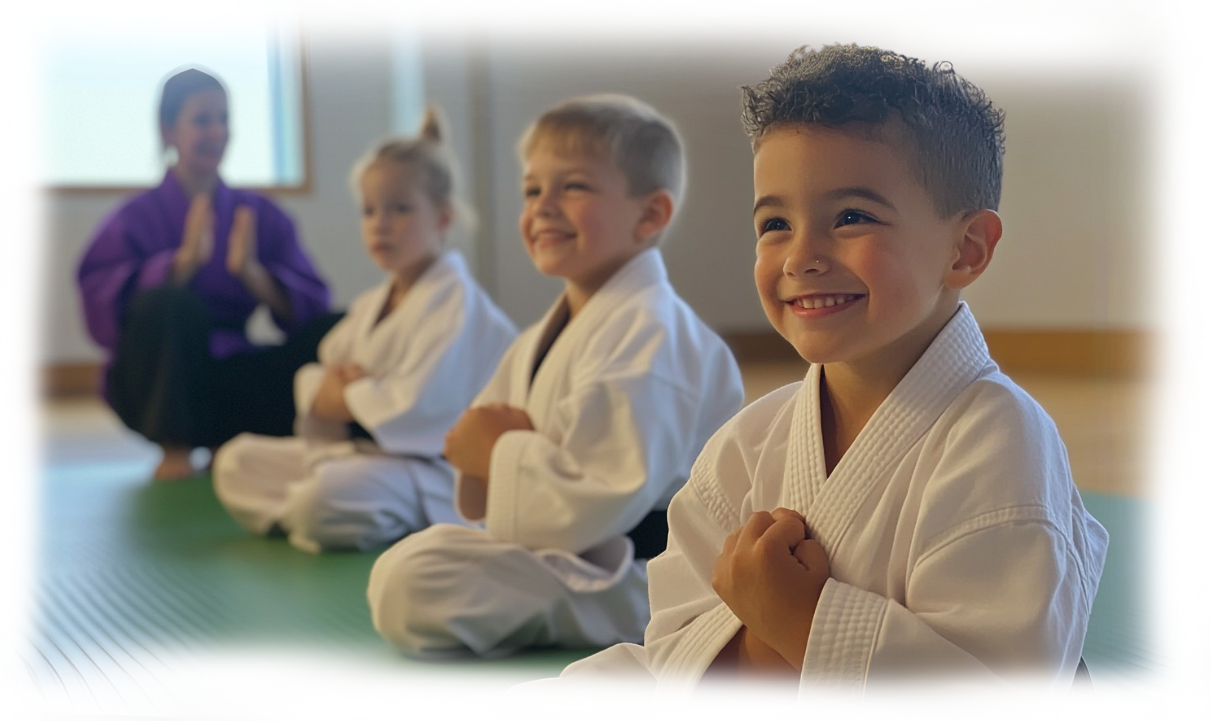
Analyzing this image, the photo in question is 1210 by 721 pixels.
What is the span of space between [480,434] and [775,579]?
0.97m

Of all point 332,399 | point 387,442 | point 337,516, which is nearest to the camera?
point 337,516

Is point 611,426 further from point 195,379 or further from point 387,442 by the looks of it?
point 195,379

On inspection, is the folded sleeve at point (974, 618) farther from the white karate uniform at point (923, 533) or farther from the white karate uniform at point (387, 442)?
the white karate uniform at point (387, 442)

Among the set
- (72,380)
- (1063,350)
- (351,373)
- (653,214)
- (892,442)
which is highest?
(653,214)

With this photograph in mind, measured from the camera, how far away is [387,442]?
270 centimetres

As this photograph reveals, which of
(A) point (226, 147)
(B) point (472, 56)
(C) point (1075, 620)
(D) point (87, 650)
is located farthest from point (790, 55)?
(B) point (472, 56)

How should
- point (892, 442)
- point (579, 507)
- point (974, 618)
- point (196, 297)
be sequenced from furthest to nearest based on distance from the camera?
point (196, 297), point (579, 507), point (892, 442), point (974, 618)

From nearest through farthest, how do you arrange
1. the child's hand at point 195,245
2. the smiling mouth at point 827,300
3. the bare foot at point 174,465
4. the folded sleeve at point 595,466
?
the smiling mouth at point 827,300, the folded sleeve at point 595,466, the bare foot at point 174,465, the child's hand at point 195,245

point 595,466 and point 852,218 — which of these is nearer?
point 852,218

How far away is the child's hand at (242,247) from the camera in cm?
387

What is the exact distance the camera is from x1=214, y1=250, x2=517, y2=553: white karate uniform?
2.62 metres

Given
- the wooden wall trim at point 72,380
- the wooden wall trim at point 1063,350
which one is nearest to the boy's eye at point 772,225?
the wooden wall trim at point 1063,350

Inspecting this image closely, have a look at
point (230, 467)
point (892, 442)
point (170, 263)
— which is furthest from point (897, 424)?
point (170, 263)

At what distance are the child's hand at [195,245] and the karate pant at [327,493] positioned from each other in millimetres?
1094
